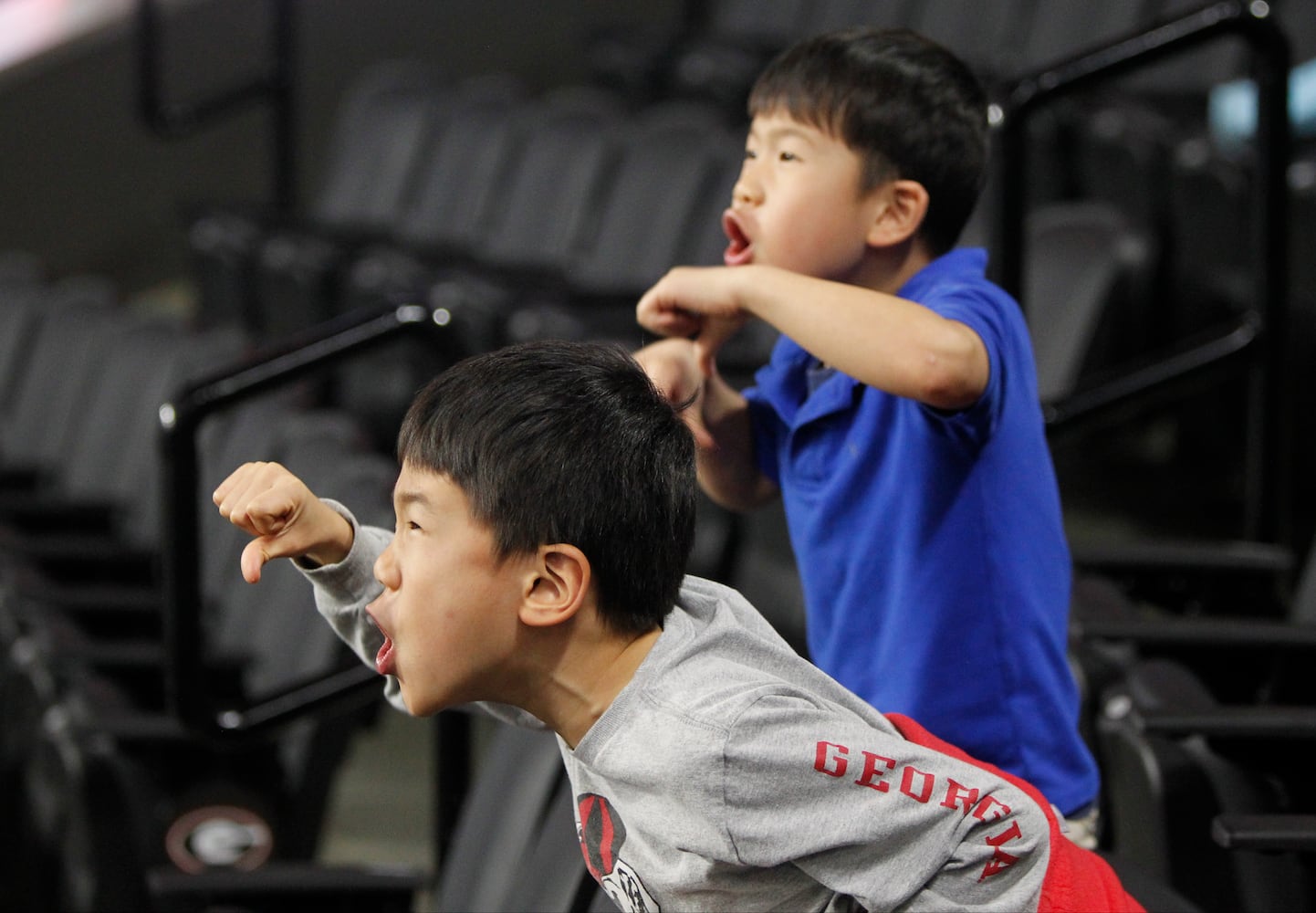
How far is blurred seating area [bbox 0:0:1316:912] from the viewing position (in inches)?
40.4

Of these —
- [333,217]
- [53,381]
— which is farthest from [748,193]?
[333,217]

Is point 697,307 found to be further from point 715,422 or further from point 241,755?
point 241,755

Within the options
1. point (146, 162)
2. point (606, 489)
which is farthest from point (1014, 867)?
point (146, 162)

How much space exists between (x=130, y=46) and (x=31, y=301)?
4.84 ft

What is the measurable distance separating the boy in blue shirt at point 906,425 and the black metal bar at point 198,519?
0.43 meters

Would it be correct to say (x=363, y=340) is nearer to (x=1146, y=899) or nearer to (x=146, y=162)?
(x=1146, y=899)

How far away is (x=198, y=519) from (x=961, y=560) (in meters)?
0.61

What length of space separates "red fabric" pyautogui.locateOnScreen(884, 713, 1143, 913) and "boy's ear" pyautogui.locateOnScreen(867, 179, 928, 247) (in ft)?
0.75

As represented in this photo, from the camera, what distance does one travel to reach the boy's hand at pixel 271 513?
0.58 m

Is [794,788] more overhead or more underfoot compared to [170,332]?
more overhead

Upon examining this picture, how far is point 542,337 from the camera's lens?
150 cm

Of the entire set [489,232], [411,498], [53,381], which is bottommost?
[53,381]

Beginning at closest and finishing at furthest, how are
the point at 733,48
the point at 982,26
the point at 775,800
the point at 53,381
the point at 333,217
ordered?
the point at 775,800 → the point at 53,381 → the point at 982,26 → the point at 733,48 → the point at 333,217

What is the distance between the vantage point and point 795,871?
0.55 metres
